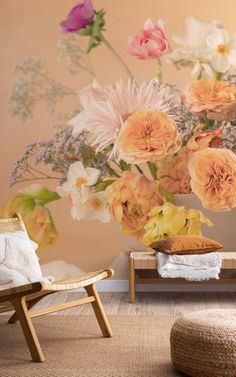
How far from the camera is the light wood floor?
3629mm

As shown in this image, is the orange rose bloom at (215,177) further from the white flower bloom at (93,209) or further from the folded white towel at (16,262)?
the folded white towel at (16,262)

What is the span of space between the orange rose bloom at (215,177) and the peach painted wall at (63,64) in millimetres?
973

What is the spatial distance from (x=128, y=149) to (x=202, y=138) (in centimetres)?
50

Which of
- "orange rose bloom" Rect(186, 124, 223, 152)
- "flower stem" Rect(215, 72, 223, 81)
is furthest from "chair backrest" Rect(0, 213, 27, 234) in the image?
"flower stem" Rect(215, 72, 223, 81)

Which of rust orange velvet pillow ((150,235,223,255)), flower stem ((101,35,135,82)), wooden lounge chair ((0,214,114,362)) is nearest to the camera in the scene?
wooden lounge chair ((0,214,114,362))

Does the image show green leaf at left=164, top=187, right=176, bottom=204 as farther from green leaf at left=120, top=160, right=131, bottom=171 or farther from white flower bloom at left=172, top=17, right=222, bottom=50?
white flower bloom at left=172, top=17, right=222, bottom=50

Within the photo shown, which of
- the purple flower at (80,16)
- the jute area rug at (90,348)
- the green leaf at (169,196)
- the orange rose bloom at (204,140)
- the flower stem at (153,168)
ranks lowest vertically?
the jute area rug at (90,348)

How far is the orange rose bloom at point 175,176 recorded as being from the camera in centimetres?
370

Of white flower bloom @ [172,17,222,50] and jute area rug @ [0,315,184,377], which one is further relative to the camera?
white flower bloom @ [172,17,222,50]

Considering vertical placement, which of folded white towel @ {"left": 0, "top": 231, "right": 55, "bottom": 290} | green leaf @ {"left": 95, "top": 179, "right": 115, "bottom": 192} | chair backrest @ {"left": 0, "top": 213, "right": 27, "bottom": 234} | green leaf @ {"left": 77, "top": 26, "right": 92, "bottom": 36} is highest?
green leaf @ {"left": 77, "top": 26, "right": 92, "bottom": 36}

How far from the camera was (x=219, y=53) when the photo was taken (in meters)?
3.57

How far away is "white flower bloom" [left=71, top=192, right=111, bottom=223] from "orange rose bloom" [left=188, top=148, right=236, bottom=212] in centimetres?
69

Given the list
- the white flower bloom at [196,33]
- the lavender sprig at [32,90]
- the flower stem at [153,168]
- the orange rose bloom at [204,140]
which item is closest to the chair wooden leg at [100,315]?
the flower stem at [153,168]

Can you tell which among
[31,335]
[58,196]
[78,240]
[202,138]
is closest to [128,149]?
[202,138]
